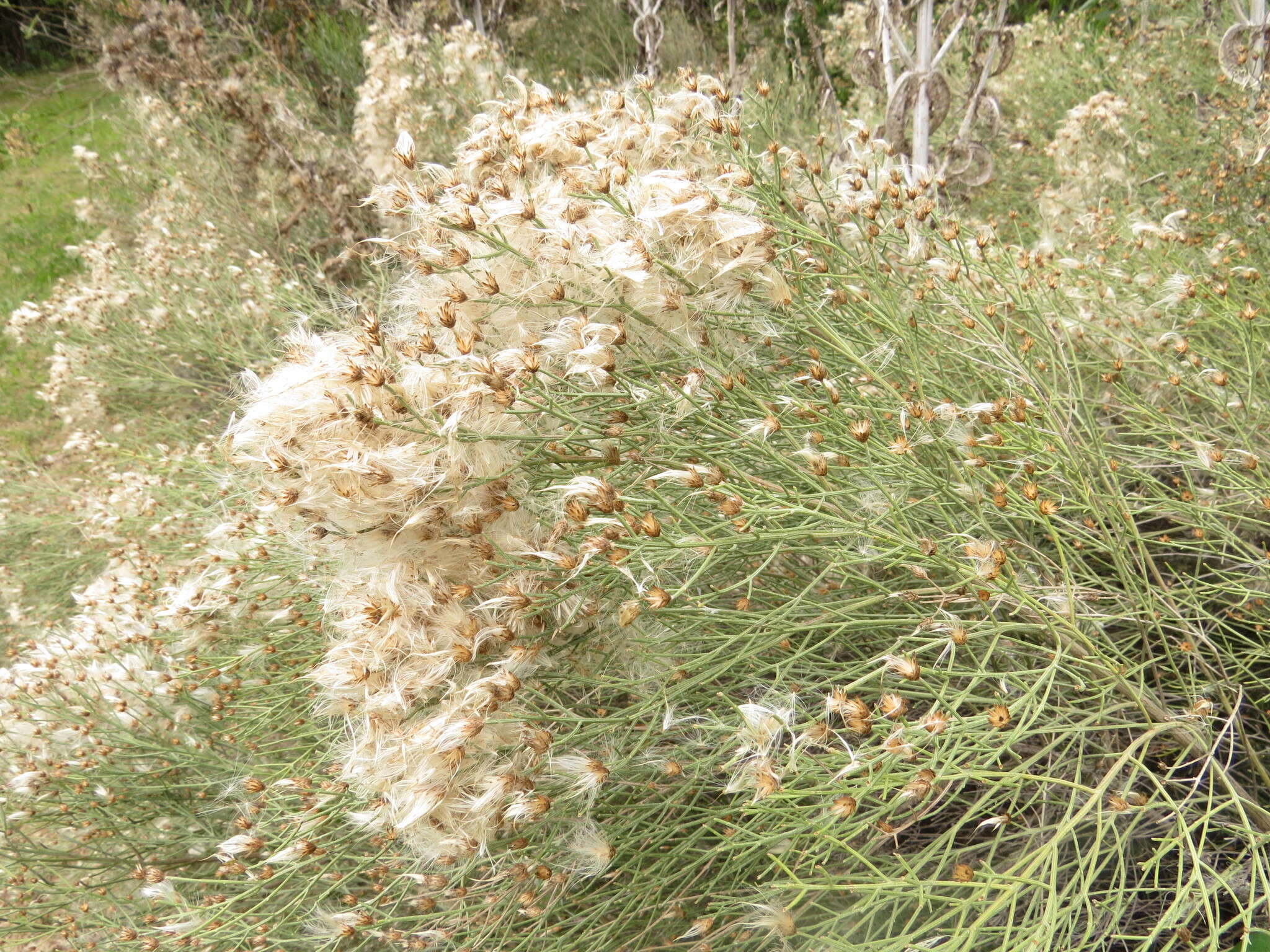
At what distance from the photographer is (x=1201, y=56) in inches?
165

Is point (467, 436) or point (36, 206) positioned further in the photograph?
point (36, 206)

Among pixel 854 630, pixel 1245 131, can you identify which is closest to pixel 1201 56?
pixel 1245 131

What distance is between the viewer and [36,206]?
9500 millimetres

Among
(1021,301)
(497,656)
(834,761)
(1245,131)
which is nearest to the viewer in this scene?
(834,761)

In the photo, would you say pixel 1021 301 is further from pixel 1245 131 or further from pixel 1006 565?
Answer: pixel 1245 131

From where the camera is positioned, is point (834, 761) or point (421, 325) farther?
point (421, 325)

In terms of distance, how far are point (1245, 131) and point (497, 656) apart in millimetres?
3318

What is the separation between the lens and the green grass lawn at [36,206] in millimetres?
6473

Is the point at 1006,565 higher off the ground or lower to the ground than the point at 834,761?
higher

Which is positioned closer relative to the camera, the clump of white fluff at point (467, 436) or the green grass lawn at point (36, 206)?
the clump of white fluff at point (467, 436)

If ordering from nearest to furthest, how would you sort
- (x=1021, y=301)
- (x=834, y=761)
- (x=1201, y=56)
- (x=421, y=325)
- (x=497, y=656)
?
1. (x=834, y=761)
2. (x=497, y=656)
3. (x=421, y=325)
4. (x=1021, y=301)
5. (x=1201, y=56)

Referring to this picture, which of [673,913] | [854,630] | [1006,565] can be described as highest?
[1006,565]

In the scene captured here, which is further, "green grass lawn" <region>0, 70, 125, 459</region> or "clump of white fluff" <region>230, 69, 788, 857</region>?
"green grass lawn" <region>0, 70, 125, 459</region>

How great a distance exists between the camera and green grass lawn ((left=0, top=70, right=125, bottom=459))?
647 centimetres
